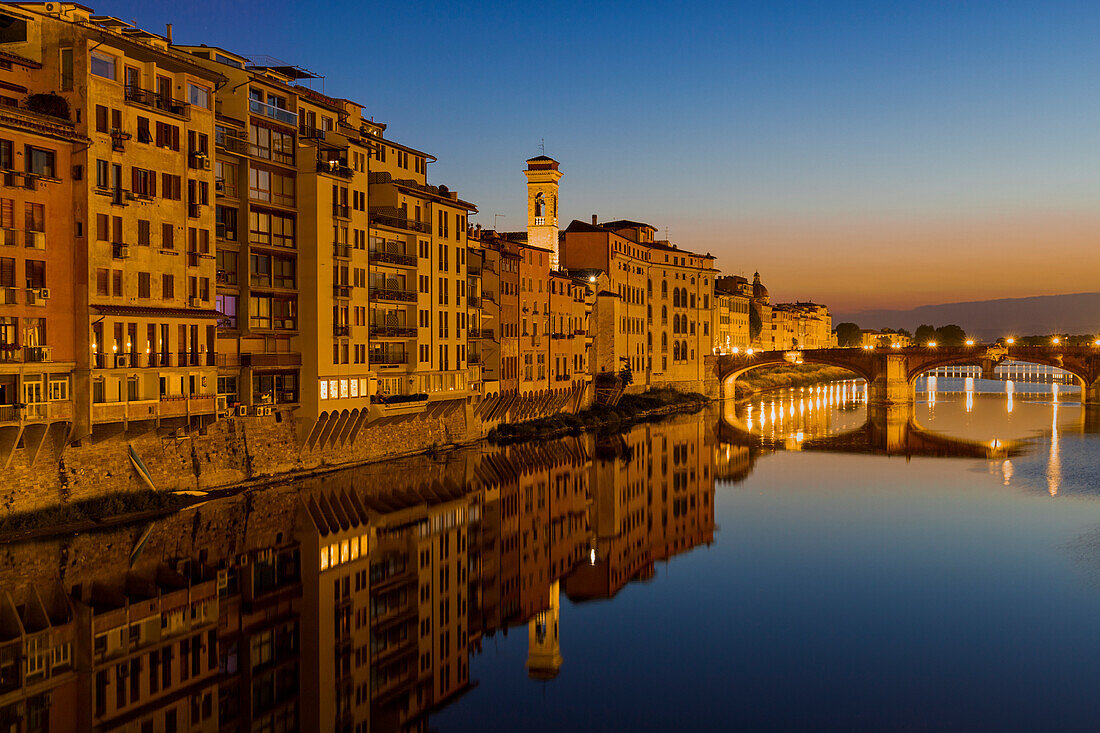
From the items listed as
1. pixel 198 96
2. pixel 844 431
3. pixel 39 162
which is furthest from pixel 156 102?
pixel 844 431

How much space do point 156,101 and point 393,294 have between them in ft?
55.7

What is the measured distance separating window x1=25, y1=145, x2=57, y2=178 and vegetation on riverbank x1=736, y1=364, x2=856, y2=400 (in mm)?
104219

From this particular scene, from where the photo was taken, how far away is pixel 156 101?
3578 cm

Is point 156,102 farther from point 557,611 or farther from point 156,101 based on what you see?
point 557,611

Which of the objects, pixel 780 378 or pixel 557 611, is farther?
pixel 780 378

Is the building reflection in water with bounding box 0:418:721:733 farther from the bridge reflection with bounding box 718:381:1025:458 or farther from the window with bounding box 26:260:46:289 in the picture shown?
the bridge reflection with bounding box 718:381:1025:458

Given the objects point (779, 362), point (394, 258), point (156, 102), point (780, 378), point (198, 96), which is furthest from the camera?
point (780, 378)

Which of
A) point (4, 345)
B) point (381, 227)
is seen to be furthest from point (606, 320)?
point (4, 345)

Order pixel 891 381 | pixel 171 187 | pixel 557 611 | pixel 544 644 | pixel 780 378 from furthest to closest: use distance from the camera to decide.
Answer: pixel 780 378 → pixel 891 381 → pixel 171 187 → pixel 557 611 → pixel 544 644

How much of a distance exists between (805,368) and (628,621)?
15417cm

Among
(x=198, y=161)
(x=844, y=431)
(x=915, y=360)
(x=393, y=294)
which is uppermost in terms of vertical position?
(x=198, y=161)

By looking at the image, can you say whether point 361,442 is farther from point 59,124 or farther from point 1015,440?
point 1015,440

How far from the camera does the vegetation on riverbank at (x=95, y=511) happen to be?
3134 centimetres

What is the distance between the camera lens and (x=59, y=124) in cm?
3247
